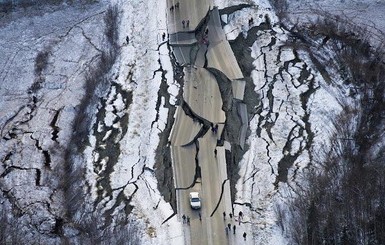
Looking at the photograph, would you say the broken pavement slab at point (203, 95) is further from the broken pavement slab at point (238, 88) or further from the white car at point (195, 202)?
the white car at point (195, 202)

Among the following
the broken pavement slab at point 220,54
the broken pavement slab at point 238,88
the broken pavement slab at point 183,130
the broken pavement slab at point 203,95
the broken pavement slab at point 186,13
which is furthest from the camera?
the broken pavement slab at point 186,13

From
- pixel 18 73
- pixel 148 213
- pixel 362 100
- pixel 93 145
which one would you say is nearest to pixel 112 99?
pixel 93 145

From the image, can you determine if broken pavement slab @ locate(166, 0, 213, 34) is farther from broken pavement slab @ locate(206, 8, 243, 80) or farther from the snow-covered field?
broken pavement slab @ locate(206, 8, 243, 80)

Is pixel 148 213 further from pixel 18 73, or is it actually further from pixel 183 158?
pixel 18 73

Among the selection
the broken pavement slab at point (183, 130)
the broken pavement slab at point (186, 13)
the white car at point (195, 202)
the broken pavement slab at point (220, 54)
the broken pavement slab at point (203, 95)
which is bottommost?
the white car at point (195, 202)

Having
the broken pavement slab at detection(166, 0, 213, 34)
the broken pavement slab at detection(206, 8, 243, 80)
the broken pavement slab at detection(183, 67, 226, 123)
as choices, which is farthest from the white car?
the broken pavement slab at detection(166, 0, 213, 34)

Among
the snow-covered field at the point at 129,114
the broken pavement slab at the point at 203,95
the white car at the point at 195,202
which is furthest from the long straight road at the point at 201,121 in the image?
the snow-covered field at the point at 129,114
